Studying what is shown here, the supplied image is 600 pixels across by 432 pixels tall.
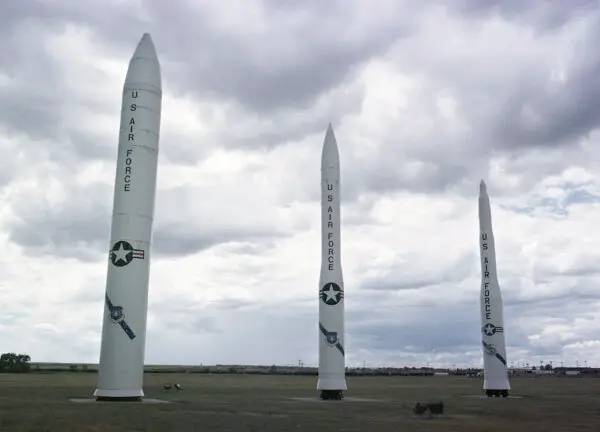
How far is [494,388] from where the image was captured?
51.4m

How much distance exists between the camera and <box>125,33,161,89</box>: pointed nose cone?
37500 millimetres

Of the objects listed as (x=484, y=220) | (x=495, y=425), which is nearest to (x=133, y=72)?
(x=495, y=425)

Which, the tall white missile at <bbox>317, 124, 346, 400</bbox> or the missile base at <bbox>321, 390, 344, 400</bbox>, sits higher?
the tall white missile at <bbox>317, 124, 346, 400</bbox>

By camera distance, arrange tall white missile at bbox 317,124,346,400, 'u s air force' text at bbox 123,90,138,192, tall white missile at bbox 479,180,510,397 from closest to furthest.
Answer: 'u s air force' text at bbox 123,90,138,192
tall white missile at bbox 317,124,346,400
tall white missile at bbox 479,180,510,397

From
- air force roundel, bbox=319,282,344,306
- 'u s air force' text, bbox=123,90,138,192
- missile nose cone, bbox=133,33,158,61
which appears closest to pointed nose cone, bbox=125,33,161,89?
missile nose cone, bbox=133,33,158,61

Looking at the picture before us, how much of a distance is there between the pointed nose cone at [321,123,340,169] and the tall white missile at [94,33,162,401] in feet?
47.5

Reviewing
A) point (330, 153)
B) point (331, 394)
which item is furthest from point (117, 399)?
point (330, 153)

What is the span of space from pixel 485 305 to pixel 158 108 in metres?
30.7

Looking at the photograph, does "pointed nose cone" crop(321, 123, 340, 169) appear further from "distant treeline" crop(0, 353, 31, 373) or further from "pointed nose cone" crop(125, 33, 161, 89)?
"distant treeline" crop(0, 353, 31, 373)

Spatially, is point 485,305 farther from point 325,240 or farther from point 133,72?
point 133,72

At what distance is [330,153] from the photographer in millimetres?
48062

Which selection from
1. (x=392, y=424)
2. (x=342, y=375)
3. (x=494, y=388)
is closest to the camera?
(x=392, y=424)

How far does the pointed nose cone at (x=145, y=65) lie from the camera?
37.5 meters

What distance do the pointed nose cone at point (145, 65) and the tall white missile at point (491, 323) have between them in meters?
30.1
